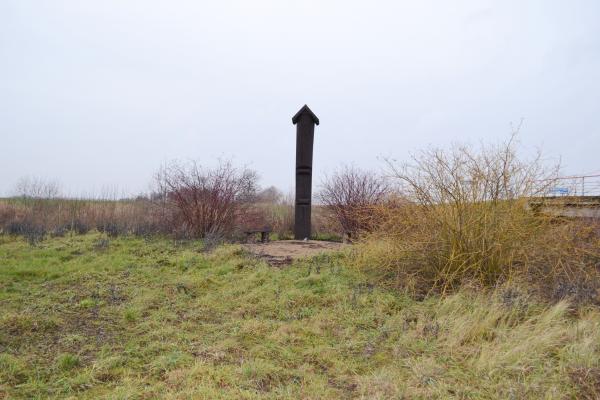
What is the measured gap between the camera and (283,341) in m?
3.87

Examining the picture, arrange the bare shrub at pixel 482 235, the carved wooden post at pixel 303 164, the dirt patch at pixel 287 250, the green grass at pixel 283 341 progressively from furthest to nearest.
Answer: the carved wooden post at pixel 303 164 < the dirt patch at pixel 287 250 < the bare shrub at pixel 482 235 < the green grass at pixel 283 341

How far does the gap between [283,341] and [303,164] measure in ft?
18.4

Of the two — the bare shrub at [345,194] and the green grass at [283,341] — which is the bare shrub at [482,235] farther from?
the bare shrub at [345,194]

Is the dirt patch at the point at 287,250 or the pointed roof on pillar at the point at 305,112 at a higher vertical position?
the pointed roof on pillar at the point at 305,112

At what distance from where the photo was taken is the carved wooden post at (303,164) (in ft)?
29.9

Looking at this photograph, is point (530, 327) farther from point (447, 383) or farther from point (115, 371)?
point (115, 371)

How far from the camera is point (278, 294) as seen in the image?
17.1 ft

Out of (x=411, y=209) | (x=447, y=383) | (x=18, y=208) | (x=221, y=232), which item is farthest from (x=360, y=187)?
(x=18, y=208)

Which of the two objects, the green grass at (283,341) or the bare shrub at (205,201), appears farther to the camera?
the bare shrub at (205,201)

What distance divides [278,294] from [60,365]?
251cm

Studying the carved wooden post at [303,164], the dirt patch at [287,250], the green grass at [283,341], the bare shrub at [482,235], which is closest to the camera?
the green grass at [283,341]

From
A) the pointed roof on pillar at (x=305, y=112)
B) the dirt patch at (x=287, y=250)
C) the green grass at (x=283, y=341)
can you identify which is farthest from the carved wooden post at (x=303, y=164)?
the green grass at (x=283, y=341)

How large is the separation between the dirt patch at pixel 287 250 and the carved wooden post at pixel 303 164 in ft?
1.94

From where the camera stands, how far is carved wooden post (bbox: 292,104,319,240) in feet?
29.9
